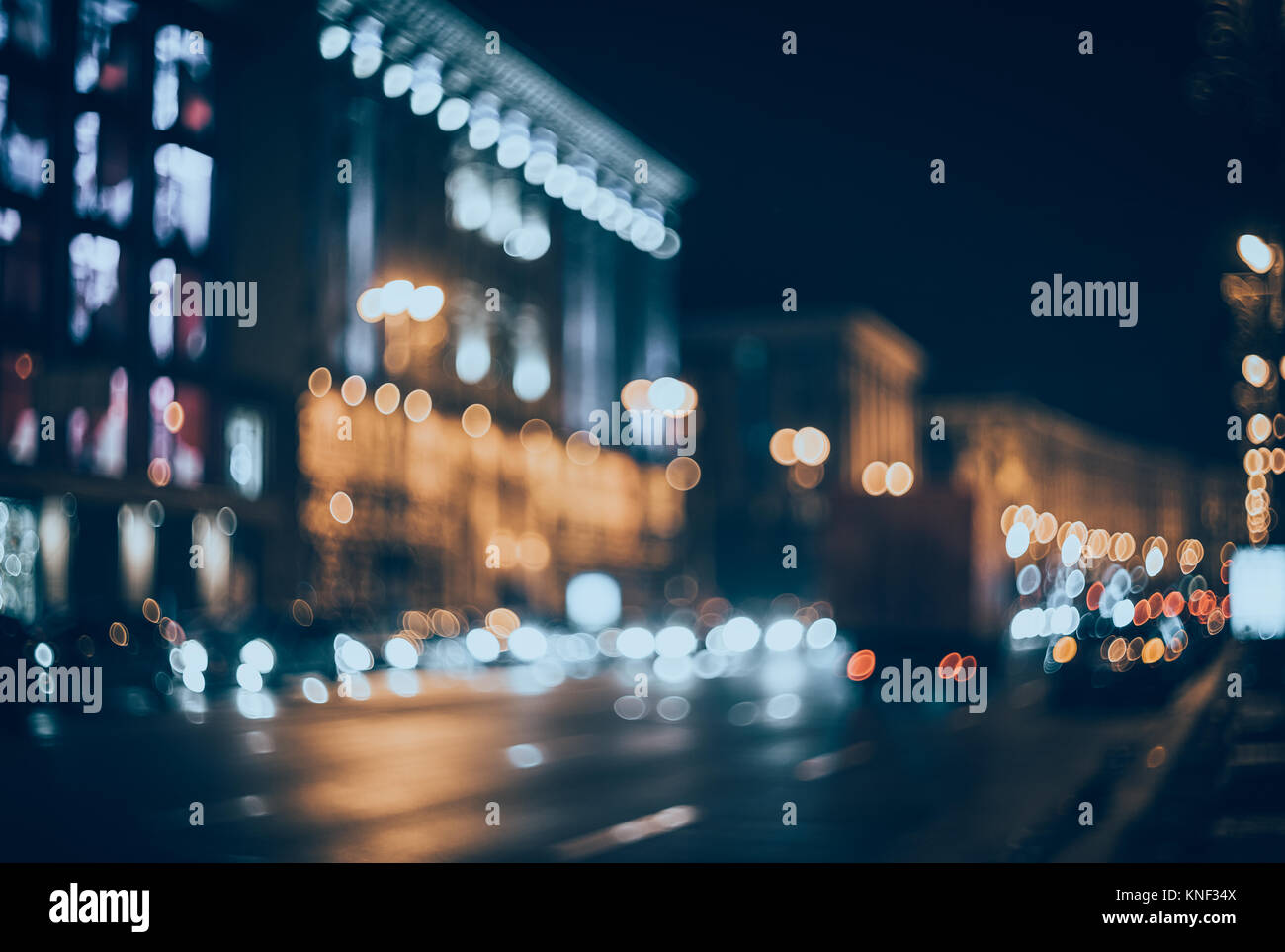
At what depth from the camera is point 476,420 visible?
72.4m

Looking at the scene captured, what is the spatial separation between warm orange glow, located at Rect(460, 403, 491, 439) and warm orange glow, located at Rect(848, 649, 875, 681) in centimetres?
4392

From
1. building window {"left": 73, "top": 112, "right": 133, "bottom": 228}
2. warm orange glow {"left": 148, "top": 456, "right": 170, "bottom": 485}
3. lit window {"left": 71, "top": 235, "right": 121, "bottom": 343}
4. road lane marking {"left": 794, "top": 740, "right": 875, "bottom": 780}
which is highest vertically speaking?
building window {"left": 73, "top": 112, "right": 133, "bottom": 228}

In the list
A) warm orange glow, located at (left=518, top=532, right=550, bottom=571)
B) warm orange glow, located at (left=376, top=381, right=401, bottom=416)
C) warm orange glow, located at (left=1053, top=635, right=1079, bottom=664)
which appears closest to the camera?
warm orange glow, located at (left=1053, top=635, right=1079, bottom=664)

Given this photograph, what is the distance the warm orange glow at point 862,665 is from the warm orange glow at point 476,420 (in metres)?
43.9

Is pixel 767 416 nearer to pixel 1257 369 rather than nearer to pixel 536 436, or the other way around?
pixel 536 436

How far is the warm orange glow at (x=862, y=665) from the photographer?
93.5 ft

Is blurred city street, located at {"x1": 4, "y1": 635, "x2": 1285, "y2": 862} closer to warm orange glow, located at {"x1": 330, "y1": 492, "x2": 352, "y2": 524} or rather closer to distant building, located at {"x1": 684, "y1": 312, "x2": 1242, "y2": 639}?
distant building, located at {"x1": 684, "y1": 312, "x2": 1242, "y2": 639}

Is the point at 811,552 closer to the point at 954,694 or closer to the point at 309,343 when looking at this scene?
the point at 309,343

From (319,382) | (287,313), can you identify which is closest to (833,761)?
(287,313)

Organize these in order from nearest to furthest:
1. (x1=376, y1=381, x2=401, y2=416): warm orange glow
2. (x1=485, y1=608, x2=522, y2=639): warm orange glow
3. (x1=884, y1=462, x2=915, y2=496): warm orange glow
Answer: (x1=485, y1=608, x2=522, y2=639): warm orange glow, (x1=376, y1=381, x2=401, y2=416): warm orange glow, (x1=884, y1=462, x2=915, y2=496): warm orange glow

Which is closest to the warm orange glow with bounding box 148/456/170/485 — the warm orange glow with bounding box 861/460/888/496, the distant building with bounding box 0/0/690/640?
the distant building with bounding box 0/0/690/640

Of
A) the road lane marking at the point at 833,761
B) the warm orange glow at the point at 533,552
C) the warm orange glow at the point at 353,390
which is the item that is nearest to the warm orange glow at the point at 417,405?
the warm orange glow at the point at 353,390

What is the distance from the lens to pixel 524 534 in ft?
250

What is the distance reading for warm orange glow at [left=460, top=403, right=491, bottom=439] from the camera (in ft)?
234
